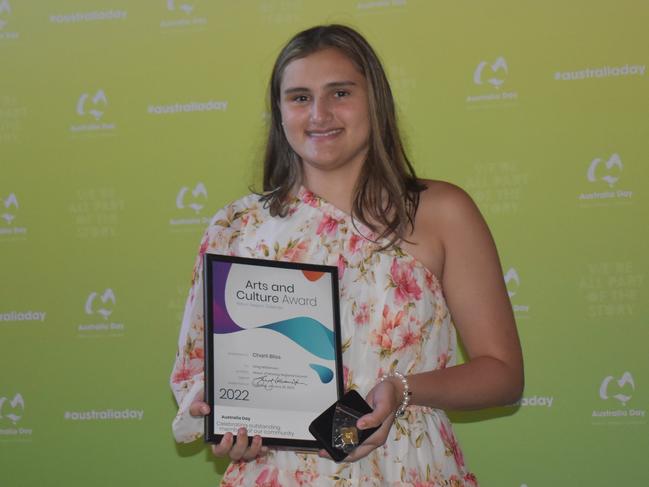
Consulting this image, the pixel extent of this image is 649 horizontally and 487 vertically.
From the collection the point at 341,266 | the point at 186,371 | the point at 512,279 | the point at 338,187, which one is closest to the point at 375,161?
the point at 338,187

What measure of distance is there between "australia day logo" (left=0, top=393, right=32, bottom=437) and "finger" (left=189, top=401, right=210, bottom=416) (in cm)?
211

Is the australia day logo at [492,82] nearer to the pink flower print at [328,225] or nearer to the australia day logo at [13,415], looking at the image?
the pink flower print at [328,225]

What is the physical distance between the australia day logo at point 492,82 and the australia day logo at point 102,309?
149 centimetres

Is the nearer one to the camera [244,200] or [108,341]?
[244,200]

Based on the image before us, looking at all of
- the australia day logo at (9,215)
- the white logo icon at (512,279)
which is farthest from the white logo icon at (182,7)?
the white logo icon at (512,279)

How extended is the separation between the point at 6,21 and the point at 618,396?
2.66 m

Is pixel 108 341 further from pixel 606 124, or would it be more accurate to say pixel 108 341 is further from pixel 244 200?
pixel 606 124

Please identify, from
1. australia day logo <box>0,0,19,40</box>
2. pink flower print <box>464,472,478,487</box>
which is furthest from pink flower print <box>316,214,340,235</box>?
australia day logo <box>0,0,19,40</box>

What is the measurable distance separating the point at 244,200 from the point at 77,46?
1873 millimetres

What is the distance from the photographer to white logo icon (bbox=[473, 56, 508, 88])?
11.4 ft

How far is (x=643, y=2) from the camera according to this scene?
3.43 m

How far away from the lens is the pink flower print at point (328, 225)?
2.04 metres

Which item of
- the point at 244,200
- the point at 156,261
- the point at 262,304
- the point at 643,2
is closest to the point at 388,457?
the point at 262,304
